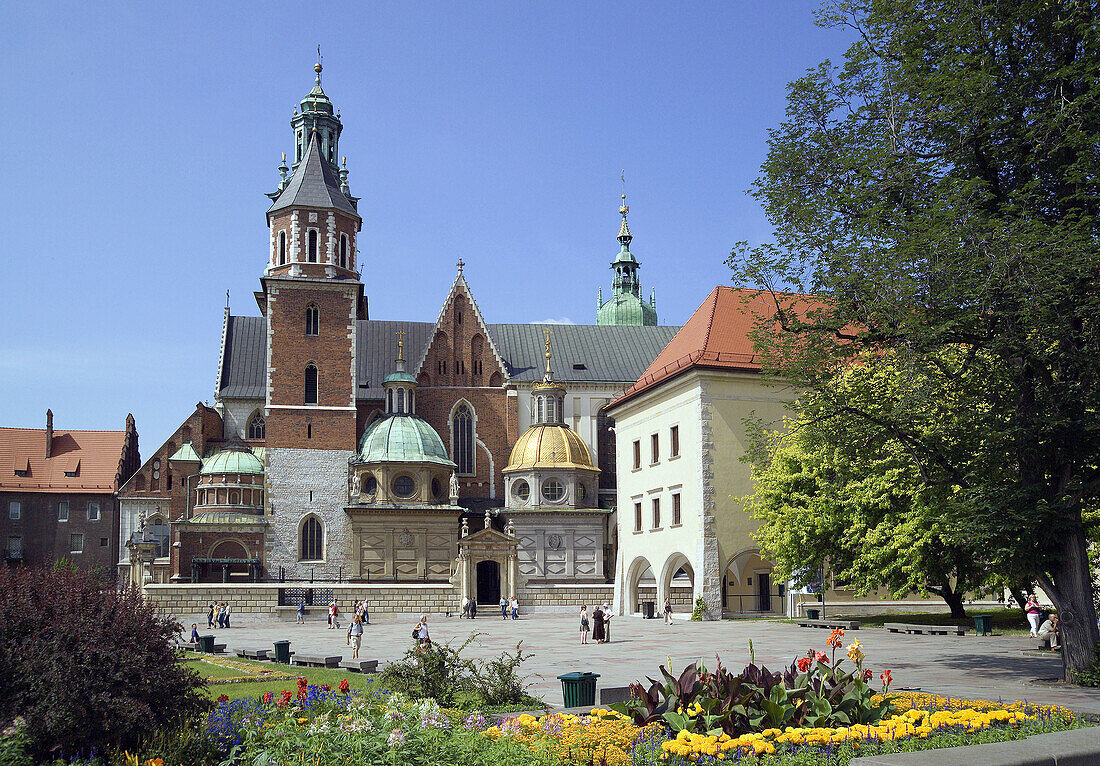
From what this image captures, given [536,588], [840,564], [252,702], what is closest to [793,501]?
[840,564]

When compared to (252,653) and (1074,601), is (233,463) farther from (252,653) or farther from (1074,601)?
(1074,601)

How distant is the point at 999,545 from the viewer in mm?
18484

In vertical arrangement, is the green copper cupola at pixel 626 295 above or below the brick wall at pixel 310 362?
above

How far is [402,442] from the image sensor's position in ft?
200

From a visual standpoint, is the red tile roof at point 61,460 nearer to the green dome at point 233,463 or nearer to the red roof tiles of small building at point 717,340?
the green dome at point 233,463

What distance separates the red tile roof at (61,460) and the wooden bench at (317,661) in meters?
57.5

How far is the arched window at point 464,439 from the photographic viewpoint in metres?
66.4

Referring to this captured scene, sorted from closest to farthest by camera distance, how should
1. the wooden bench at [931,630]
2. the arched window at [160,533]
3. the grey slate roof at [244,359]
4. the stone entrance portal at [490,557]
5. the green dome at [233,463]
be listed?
the wooden bench at [931,630]
the stone entrance portal at [490,557]
the green dome at [233,463]
the grey slate roof at [244,359]
the arched window at [160,533]

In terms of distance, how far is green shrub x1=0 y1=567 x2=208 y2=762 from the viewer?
30.9 feet

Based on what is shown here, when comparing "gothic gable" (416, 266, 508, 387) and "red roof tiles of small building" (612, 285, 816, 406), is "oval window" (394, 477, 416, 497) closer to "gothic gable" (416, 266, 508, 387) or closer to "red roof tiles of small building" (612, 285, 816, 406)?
"gothic gable" (416, 266, 508, 387)

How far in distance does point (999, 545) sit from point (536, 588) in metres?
37.0

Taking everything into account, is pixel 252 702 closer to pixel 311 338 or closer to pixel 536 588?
pixel 536 588

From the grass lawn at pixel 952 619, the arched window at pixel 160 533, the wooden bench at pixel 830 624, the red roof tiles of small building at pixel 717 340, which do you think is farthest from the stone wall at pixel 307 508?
the wooden bench at pixel 830 624

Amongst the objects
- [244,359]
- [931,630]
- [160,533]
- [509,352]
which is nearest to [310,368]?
[244,359]
